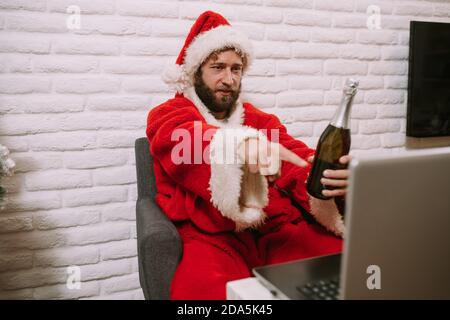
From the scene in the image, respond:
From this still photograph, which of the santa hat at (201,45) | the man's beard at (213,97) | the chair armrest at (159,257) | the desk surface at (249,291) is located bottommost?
the chair armrest at (159,257)

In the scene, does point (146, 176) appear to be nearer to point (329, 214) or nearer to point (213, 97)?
point (213, 97)

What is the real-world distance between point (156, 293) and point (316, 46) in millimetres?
1330

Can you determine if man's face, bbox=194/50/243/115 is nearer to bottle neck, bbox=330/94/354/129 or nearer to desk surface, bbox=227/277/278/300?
bottle neck, bbox=330/94/354/129

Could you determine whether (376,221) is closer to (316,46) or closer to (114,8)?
(114,8)

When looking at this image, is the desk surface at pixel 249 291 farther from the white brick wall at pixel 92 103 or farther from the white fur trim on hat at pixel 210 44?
the white brick wall at pixel 92 103

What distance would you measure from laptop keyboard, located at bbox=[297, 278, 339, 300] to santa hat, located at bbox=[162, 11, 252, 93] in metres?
0.90

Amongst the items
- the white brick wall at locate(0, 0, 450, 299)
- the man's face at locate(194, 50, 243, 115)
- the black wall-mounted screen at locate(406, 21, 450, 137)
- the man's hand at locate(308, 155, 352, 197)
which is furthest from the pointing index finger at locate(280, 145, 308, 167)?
the black wall-mounted screen at locate(406, 21, 450, 137)

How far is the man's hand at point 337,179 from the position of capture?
3.05ft

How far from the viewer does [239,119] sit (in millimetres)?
1445

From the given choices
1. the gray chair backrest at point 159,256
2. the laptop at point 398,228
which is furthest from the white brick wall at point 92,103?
the laptop at point 398,228

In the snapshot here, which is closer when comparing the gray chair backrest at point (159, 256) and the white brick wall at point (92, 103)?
the gray chair backrest at point (159, 256)

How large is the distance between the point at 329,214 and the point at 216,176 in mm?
417

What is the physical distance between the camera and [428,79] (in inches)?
78.6

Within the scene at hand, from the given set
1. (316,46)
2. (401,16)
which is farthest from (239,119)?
(401,16)
